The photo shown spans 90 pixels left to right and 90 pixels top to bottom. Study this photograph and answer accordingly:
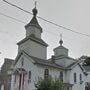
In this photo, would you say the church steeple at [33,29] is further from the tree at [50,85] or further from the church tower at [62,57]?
the tree at [50,85]

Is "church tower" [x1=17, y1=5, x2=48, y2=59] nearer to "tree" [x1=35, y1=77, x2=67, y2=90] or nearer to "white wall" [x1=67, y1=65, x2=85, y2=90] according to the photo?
"white wall" [x1=67, y1=65, x2=85, y2=90]

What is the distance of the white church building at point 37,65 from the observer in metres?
25.0

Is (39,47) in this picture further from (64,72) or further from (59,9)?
(59,9)

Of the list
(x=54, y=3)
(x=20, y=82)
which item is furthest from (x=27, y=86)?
(x=54, y=3)

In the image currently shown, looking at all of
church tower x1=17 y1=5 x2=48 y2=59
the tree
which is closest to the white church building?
church tower x1=17 y1=5 x2=48 y2=59

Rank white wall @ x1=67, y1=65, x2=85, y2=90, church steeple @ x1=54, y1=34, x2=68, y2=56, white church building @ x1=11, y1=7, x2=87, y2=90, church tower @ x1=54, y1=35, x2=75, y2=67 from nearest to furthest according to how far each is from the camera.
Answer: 1. white church building @ x1=11, y1=7, x2=87, y2=90
2. white wall @ x1=67, y1=65, x2=85, y2=90
3. church tower @ x1=54, y1=35, x2=75, y2=67
4. church steeple @ x1=54, y1=34, x2=68, y2=56

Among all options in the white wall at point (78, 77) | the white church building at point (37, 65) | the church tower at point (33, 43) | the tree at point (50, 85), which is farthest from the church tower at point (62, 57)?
the tree at point (50, 85)

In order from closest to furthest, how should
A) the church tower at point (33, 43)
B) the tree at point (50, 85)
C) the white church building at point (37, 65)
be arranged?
the tree at point (50, 85), the white church building at point (37, 65), the church tower at point (33, 43)

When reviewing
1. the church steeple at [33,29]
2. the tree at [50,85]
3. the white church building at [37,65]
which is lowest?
the tree at [50,85]

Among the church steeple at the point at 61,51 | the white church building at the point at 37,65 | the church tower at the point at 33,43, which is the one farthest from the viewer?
the church steeple at the point at 61,51

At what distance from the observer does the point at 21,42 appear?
29.1 m

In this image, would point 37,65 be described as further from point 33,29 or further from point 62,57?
point 62,57

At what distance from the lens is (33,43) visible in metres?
28.4

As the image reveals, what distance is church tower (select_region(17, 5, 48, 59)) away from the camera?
92.2 feet
